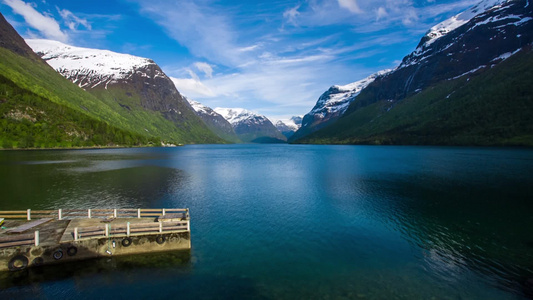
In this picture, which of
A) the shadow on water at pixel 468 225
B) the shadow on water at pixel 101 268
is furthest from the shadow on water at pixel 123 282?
the shadow on water at pixel 468 225

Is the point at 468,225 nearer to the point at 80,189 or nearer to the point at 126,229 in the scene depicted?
the point at 126,229

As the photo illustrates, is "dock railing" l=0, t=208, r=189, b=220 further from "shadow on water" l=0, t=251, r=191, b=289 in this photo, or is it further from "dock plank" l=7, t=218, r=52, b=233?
"shadow on water" l=0, t=251, r=191, b=289

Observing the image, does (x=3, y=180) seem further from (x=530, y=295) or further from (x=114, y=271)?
(x=530, y=295)

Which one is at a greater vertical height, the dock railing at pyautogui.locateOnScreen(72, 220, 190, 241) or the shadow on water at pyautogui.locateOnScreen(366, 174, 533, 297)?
the dock railing at pyautogui.locateOnScreen(72, 220, 190, 241)

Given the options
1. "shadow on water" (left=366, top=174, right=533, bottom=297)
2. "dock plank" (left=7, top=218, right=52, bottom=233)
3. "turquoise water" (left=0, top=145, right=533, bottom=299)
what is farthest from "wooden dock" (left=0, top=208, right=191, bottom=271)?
"shadow on water" (left=366, top=174, right=533, bottom=297)

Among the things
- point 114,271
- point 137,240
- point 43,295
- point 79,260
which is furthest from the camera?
point 137,240

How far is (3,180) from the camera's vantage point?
65.1m

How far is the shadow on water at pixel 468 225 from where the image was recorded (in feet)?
77.9

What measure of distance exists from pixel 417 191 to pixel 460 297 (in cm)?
4180

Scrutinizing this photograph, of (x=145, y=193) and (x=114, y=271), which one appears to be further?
(x=145, y=193)

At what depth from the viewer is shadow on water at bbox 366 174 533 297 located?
77.9 feet

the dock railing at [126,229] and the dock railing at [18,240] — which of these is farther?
the dock railing at [126,229]

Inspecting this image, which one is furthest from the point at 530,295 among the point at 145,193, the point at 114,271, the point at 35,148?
the point at 35,148

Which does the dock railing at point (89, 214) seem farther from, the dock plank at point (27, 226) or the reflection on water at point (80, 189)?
the reflection on water at point (80, 189)
